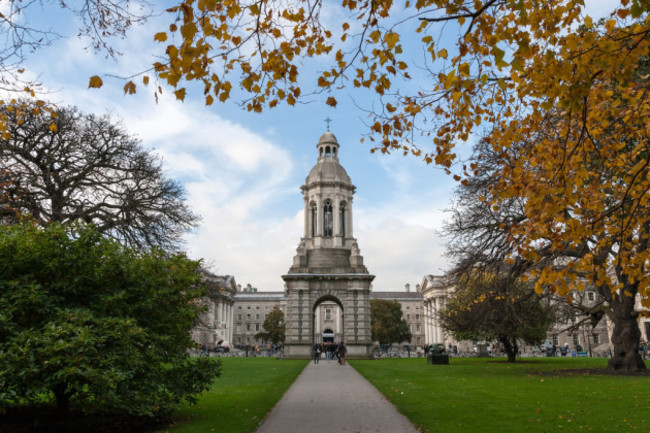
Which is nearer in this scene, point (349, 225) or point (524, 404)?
point (524, 404)

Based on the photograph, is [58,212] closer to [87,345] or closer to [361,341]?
[87,345]

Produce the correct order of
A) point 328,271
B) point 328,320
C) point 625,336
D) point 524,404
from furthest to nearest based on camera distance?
point 328,320 → point 328,271 → point 625,336 → point 524,404

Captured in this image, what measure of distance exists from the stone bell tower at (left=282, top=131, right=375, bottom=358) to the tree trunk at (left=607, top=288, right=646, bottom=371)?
2209cm

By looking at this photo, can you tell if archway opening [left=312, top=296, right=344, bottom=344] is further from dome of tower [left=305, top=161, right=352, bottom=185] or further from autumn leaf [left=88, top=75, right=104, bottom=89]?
autumn leaf [left=88, top=75, right=104, bottom=89]

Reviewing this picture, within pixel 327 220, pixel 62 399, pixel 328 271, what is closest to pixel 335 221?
pixel 327 220

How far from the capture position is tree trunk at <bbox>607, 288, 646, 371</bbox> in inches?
879

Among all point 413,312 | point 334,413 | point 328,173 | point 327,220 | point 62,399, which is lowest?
point 334,413

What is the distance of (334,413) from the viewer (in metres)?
12.0

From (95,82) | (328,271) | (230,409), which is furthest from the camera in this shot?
(328,271)

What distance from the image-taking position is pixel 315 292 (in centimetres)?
4434

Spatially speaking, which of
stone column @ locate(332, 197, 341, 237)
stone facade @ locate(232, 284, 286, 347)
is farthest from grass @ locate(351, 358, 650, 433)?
stone facade @ locate(232, 284, 286, 347)

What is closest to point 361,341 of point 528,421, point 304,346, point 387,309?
point 304,346

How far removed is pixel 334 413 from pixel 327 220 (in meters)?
37.1

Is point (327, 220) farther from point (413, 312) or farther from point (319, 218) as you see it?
point (413, 312)
